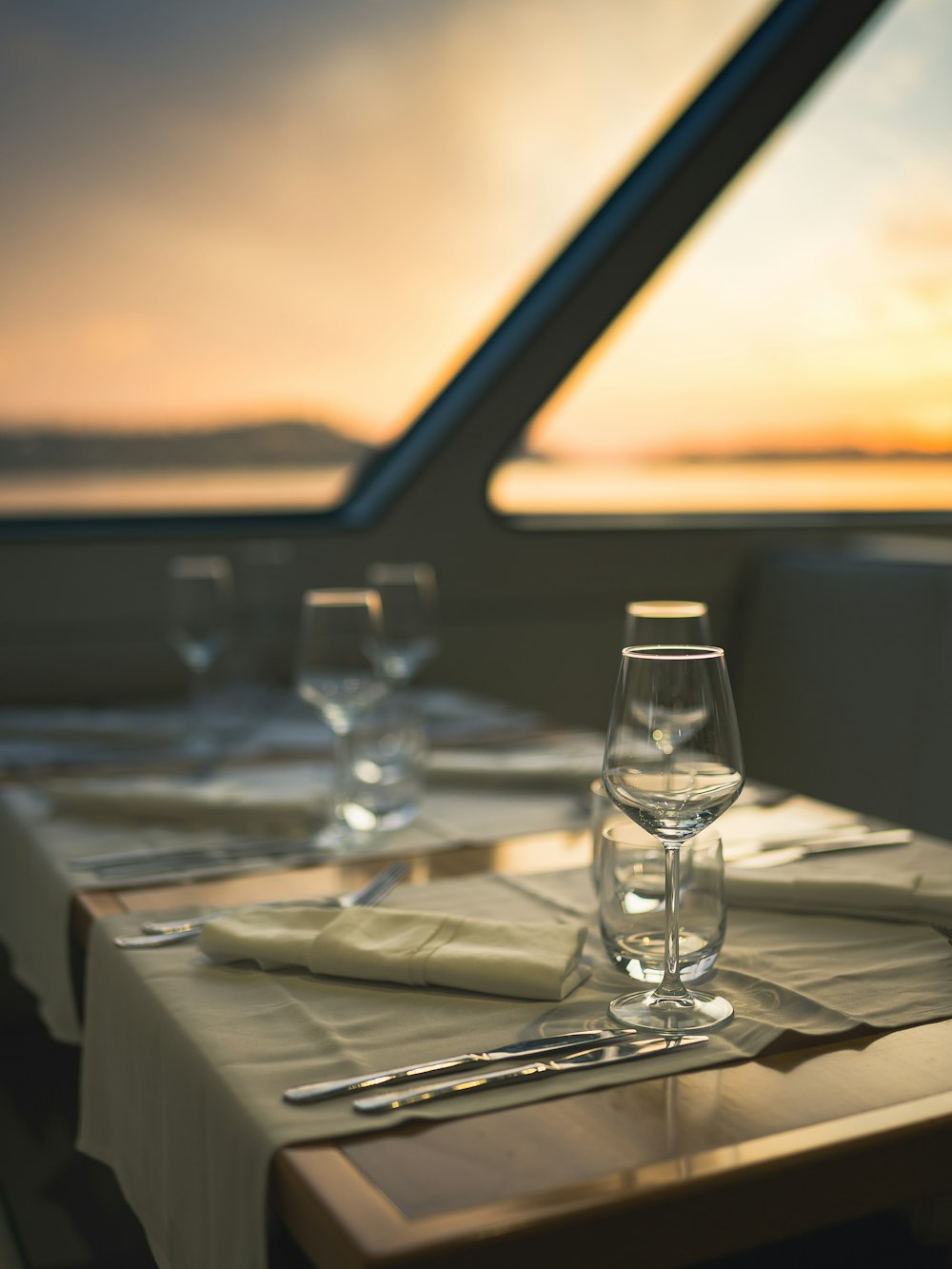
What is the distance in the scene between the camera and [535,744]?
1896mm

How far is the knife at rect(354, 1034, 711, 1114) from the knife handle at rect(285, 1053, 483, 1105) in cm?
1

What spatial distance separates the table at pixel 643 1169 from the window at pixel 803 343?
87.7 inches

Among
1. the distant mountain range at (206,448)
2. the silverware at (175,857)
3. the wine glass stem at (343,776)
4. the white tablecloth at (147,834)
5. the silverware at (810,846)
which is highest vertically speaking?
the distant mountain range at (206,448)

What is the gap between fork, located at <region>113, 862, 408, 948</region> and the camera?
1.03 meters

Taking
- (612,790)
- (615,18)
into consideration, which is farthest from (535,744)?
(615,18)

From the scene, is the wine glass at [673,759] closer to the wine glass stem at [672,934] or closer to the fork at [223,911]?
the wine glass stem at [672,934]

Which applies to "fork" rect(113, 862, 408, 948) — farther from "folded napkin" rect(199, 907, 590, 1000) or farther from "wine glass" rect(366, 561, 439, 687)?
"wine glass" rect(366, 561, 439, 687)

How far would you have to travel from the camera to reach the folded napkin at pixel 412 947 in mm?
905

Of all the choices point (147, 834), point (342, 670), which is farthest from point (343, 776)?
point (147, 834)

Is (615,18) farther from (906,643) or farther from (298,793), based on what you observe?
(298,793)

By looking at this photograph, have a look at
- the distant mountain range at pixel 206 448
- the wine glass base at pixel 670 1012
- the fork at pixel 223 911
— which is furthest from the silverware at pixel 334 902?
the distant mountain range at pixel 206 448

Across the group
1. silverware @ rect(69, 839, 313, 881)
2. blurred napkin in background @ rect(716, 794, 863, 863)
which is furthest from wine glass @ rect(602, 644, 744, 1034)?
silverware @ rect(69, 839, 313, 881)

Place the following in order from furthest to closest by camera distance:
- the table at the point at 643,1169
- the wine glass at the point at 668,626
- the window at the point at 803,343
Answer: the window at the point at 803,343 < the wine glass at the point at 668,626 < the table at the point at 643,1169

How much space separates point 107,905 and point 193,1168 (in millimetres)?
375
